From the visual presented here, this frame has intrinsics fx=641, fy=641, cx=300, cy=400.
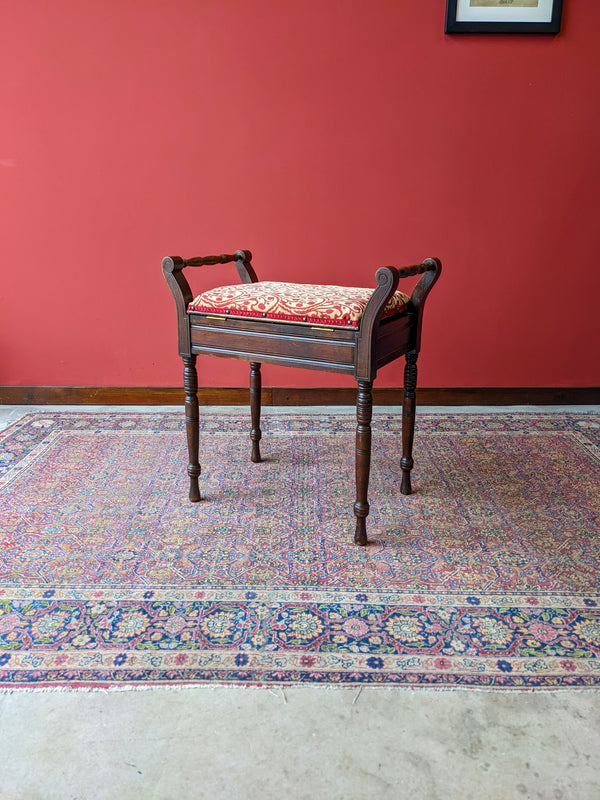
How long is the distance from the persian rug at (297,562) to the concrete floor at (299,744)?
0.06 meters

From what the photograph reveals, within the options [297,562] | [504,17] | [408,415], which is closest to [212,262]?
[408,415]

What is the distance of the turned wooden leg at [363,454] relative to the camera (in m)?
1.83

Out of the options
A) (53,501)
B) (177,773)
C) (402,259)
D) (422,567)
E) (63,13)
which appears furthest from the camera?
(402,259)

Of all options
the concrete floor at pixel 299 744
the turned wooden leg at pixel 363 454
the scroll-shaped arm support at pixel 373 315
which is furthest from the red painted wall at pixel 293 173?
the concrete floor at pixel 299 744

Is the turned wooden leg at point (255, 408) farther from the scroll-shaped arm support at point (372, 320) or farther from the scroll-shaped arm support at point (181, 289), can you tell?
the scroll-shaped arm support at point (372, 320)

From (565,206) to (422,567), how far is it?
214cm

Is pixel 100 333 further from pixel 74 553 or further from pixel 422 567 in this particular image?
pixel 422 567

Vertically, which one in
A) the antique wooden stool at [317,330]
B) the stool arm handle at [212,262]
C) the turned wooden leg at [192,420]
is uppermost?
the stool arm handle at [212,262]

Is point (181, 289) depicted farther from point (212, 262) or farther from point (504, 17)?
point (504, 17)

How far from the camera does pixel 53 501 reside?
221cm

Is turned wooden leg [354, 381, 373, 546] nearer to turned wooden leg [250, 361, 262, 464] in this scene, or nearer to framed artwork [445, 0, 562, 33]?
turned wooden leg [250, 361, 262, 464]

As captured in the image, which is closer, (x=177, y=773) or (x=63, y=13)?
(x=177, y=773)

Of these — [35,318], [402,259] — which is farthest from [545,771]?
[35,318]

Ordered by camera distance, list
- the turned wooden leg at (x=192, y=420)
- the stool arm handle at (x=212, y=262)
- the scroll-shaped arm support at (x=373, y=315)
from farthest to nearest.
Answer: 1. the turned wooden leg at (x=192, y=420)
2. the stool arm handle at (x=212, y=262)
3. the scroll-shaped arm support at (x=373, y=315)
